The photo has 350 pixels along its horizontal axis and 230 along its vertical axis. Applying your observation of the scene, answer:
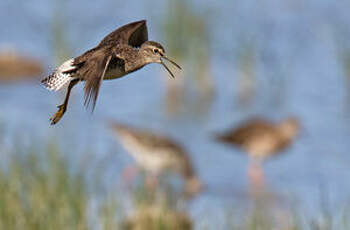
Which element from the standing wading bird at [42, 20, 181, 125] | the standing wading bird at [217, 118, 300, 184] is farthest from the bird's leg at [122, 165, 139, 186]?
the standing wading bird at [42, 20, 181, 125]

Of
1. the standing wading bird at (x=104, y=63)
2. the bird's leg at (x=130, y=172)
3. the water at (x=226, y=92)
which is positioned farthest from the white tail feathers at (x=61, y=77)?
the bird's leg at (x=130, y=172)

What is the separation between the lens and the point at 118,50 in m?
2.02

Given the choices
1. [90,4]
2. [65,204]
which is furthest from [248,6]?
[65,204]

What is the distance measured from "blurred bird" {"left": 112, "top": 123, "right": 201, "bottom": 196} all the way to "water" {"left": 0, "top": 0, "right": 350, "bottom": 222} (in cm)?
28

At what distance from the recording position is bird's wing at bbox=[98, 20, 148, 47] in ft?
6.82

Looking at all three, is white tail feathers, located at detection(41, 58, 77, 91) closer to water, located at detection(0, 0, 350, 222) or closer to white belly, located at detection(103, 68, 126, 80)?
white belly, located at detection(103, 68, 126, 80)

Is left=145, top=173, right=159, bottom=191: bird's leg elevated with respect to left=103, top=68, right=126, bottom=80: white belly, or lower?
lower

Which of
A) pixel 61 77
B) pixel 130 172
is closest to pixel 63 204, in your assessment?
pixel 61 77

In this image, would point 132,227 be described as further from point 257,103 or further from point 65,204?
point 257,103

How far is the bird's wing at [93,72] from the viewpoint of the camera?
6.19 feet

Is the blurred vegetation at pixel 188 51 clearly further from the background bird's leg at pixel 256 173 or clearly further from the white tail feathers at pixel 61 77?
the white tail feathers at pixel 61 77

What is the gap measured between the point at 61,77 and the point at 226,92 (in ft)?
34.1

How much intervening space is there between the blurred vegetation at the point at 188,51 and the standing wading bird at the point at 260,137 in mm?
1042

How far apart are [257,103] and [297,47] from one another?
4.75 feet
